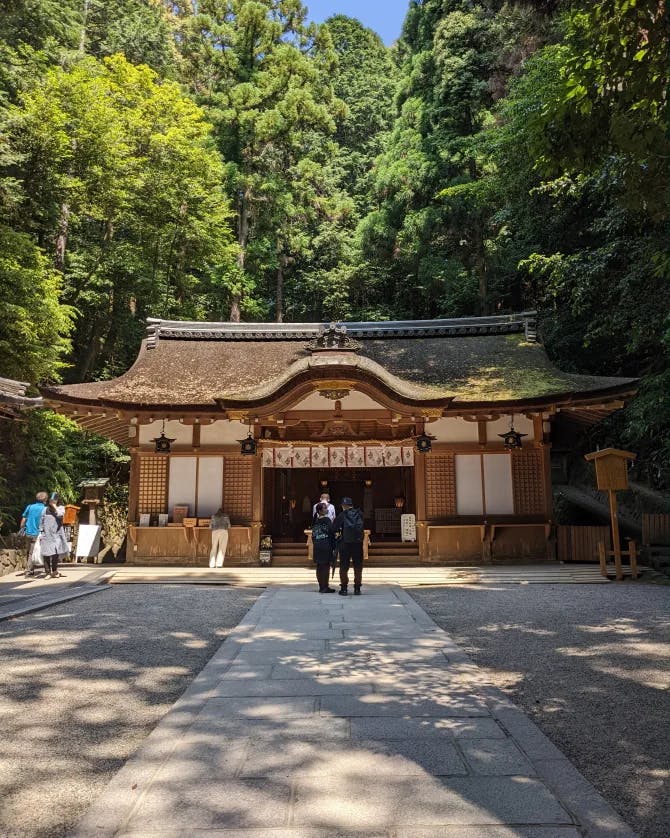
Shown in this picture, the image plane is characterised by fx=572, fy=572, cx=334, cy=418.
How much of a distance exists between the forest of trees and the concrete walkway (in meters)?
4.90

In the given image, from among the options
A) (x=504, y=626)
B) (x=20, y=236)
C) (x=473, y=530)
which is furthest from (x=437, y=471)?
(x=20, y=236)

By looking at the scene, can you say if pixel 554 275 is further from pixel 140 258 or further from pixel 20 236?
pixel 140 258

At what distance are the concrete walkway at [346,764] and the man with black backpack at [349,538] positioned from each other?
13.4 feet

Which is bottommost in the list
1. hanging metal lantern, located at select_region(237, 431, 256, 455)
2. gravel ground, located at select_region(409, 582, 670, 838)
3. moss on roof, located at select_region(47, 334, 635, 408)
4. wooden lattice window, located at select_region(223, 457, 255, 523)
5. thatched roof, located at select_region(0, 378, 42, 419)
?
gravel ground, located at select_region(409, 582, 670, 838)

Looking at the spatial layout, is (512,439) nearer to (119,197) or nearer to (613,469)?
(613,469)

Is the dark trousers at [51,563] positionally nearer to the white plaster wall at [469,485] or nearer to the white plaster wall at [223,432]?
the white plaster wall at [223,432]

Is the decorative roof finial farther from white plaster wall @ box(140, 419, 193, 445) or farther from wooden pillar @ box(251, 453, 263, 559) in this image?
white plaster wall @ box(140, 419, 193, 445)

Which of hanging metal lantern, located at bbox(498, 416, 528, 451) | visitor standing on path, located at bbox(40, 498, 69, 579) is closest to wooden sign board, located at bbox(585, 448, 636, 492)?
hanging metal lantern, located at bbox(498, 416, 528, 451)

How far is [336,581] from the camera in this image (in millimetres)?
11086

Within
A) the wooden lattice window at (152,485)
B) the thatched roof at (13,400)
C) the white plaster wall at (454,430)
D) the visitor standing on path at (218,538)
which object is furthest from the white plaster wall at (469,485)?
the thatched roof at (13,400)

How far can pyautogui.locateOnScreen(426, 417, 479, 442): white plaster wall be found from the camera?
13789 mm

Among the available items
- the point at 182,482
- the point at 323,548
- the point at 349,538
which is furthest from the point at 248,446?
the point at 349,538

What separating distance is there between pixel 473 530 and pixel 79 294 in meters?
17.4

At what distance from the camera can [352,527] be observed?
355 inches
